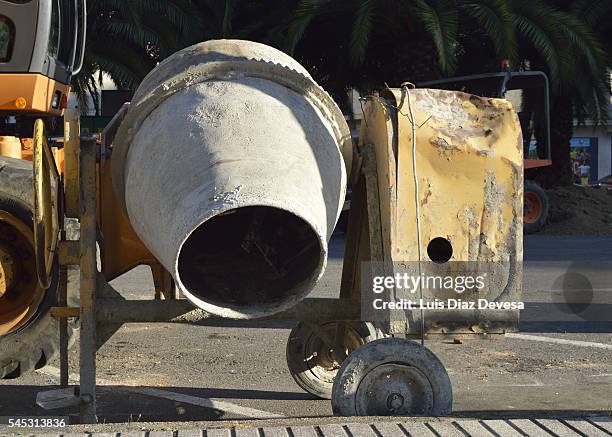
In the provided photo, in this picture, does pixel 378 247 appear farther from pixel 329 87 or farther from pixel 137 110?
pixel 329 87

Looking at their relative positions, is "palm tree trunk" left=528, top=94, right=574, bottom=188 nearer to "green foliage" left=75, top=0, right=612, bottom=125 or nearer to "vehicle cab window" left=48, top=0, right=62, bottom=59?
"green foliage" left=75, top=0, right=612, bottom=125

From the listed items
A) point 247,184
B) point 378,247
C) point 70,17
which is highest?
point 70,17

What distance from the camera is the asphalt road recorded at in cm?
537

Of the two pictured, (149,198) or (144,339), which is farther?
(144,339)

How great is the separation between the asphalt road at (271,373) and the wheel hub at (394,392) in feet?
1.23

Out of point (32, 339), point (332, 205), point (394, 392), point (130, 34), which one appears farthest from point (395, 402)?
point (130, 34)

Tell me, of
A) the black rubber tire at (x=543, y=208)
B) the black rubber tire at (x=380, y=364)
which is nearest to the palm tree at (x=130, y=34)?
the black rubber tire at (x=543, y=208)

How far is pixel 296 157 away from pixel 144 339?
3.62m

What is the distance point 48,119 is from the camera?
7.88m

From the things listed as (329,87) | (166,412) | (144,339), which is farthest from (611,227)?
(166,412)

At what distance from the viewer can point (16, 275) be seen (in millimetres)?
5590

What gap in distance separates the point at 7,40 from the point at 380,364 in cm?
418

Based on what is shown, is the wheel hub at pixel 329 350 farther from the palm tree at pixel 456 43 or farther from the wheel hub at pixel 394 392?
the palm tree at pixel 456 43

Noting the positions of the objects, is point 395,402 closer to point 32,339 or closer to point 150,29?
point 32,339
